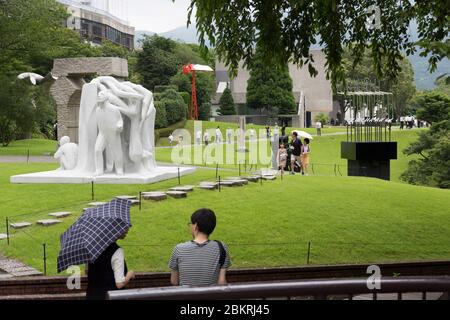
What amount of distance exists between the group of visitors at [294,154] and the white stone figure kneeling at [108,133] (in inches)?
232

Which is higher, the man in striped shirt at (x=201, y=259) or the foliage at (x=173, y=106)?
the foliage at (x=173, y=106)

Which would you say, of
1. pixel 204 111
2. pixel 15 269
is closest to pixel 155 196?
pixel 15 269

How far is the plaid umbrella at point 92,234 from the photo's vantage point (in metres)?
5.18

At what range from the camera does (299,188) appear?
17.1 meters

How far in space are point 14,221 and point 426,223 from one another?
8.47 metres

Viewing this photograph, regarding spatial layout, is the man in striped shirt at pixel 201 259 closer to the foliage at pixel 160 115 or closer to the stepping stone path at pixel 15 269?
the stepping stone path at pixel 15 269

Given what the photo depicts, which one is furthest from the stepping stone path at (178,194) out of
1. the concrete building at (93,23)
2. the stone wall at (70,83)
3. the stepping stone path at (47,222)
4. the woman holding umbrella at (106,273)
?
the concrete building at (93,23)

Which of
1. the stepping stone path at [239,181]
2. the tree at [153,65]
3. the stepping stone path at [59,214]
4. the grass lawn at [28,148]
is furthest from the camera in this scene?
the tree at [153,65]

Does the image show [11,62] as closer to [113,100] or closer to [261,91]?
[113,100]

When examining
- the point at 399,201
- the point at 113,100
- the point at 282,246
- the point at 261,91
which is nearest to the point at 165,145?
the point at 261,91

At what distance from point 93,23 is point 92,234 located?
287 feet

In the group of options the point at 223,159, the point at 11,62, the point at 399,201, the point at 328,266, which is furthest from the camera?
the point at 11,62

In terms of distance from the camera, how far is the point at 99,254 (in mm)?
5148

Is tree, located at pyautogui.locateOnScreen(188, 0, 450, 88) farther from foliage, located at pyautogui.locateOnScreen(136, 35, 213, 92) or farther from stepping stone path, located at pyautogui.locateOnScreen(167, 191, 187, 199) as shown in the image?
foliage, located at pyautogui.locateOnScreen(136, 35, 213, 92)
